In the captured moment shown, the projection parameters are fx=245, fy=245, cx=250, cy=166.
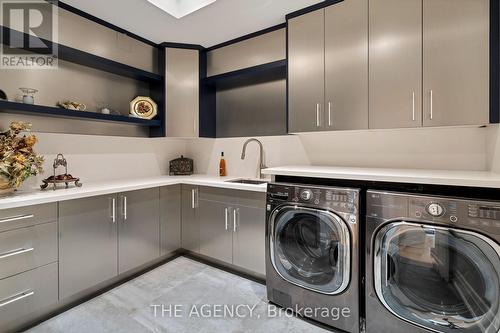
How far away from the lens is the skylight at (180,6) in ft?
6.75

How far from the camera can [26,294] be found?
159 centimetres

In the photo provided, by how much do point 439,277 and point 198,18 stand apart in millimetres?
2670

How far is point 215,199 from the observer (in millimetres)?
2445

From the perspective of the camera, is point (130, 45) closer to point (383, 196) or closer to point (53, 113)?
point (53, 113)

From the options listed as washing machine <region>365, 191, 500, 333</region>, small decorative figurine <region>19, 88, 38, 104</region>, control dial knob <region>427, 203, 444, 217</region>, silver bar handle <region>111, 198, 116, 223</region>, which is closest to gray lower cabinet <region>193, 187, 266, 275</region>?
silver bar handle <region>111, 198, 116, 223</region>

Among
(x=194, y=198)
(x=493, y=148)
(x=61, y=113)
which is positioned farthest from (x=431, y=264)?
(x=61, y=113)

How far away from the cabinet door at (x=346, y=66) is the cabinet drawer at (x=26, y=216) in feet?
7.13

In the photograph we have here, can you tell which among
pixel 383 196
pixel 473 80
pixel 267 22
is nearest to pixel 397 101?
pixel 473 80

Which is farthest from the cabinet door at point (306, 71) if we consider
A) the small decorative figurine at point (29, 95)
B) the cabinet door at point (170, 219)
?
the small decorative figurine at point (29, 95)

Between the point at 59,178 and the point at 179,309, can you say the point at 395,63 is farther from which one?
the point at 59,178

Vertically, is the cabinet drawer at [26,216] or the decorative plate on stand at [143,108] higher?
the decorative plate on stand at [143,108]

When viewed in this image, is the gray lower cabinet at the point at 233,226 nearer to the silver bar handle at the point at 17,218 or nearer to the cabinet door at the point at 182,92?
the cabinet door at the point at 182,92

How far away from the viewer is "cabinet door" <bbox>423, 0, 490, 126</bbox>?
152 centimetres

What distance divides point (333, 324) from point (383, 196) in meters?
0.92
